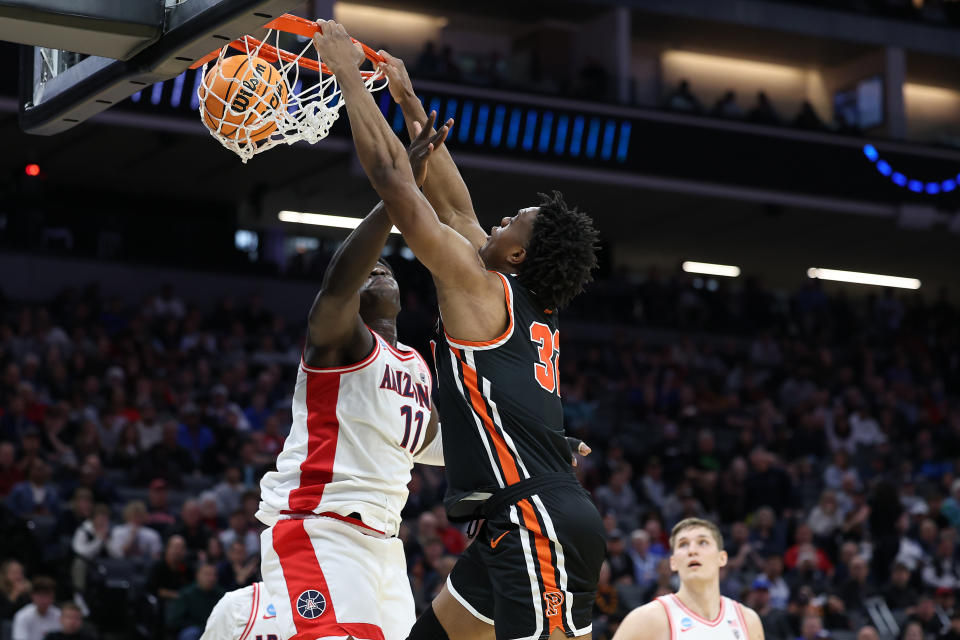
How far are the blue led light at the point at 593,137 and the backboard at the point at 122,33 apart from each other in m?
14.9

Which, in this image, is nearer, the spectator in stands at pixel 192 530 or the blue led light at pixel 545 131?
the spectator in stands at pixel 192 530

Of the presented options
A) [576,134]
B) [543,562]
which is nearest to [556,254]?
[543,562]

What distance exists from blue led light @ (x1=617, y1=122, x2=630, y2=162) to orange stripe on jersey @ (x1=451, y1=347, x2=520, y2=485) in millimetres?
15498

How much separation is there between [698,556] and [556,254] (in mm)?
2528

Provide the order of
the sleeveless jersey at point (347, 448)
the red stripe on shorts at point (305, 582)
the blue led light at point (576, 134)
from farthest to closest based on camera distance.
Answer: the blue led light at point (576, 134) → the sleeveless jersey at point (347, 448) → the red stripe on shorts at point (305, 582)

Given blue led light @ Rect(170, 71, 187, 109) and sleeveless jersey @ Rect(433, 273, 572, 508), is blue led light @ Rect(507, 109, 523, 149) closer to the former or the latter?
blue led light @ Rect(170, 71, 187, 109)

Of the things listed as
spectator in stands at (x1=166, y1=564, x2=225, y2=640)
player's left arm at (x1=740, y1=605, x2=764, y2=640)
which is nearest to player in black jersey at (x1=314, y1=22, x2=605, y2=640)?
player's left arm at (x1=740, y1=605, x2=764, y2=640)

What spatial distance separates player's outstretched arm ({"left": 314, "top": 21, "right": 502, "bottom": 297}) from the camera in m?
4.20

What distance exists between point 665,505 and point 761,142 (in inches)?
306

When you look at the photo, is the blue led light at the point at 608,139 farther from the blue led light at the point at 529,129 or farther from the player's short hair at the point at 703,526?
the player's short hair at the point at 703,526

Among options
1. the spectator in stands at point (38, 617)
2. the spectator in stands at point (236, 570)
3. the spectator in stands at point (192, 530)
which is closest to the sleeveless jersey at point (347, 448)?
the spectator in stands at point (38, 617)

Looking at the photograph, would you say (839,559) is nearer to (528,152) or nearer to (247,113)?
(528,152)

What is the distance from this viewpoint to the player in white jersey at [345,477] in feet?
15.6

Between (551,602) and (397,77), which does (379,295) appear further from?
(551,602)
